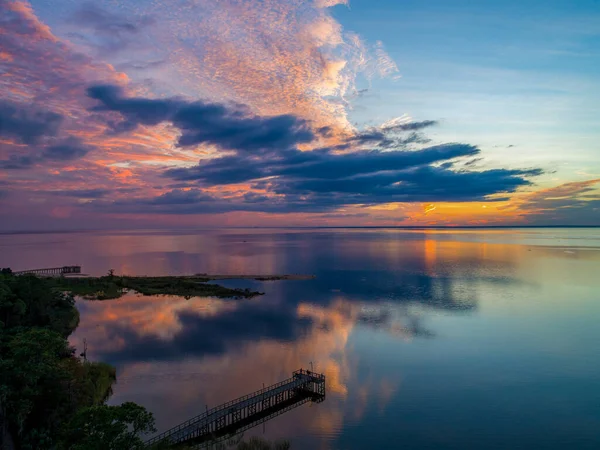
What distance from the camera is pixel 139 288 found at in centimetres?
8694

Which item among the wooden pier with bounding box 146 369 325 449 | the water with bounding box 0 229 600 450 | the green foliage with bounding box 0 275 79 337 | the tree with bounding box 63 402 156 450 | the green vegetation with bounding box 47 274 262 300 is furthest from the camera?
the green vegetation with bounding box 47 274 262 300

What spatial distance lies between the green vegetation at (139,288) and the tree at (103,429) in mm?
60785

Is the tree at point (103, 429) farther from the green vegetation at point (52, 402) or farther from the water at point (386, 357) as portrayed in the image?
the water at point (386, 357)

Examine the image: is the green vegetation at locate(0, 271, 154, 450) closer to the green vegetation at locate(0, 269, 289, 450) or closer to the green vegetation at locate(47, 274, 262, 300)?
the green vegetation at locate(0, 269, 289, 450)

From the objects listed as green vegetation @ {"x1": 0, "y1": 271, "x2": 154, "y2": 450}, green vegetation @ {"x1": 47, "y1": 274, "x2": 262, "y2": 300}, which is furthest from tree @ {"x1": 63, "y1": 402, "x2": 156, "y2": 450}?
green vegetation @ {"x1": 47, "y1": 274, "x2": 262, "y2": 300}

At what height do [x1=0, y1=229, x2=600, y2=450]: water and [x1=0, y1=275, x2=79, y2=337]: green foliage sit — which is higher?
[x1=0, y1=275, x2=79, y2=337]: green foliage

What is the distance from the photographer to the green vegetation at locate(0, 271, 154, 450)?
19375mm

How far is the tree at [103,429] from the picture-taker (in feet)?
61.6

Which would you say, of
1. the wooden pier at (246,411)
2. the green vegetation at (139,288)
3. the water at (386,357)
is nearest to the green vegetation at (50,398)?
the wooden pier at (246,411)

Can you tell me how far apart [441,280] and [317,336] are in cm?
5604

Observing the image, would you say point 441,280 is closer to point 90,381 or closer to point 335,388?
point 335,388

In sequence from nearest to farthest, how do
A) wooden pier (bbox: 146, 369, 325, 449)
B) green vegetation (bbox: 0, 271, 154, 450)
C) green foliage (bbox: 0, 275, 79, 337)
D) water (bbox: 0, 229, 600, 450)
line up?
green vegetation (bbox: 0, 271, 154, 450) < wooden pier (bbox: 146, 369, 325, 449) < water (bbox: 0, 229, 600, 450) < green foliage (bbox: 0, 275, 79, 337)

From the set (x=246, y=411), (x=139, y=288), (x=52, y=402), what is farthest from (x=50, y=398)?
(x=139, y=288)

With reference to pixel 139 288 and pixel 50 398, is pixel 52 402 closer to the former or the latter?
pixel 50 398
